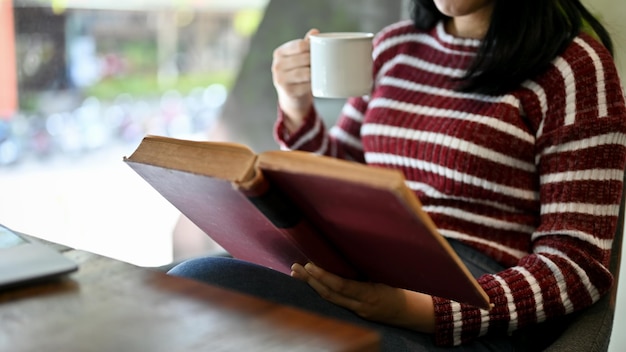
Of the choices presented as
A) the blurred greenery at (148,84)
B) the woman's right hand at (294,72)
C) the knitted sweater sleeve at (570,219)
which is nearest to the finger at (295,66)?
the woman's right hand at (294,72)

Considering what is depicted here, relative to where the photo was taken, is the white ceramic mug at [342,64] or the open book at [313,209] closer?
the open book at [313,209]

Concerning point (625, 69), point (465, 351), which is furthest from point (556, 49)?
point (465, 351)

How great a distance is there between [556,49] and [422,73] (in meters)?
0.25

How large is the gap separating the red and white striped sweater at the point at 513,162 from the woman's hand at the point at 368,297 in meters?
0.04

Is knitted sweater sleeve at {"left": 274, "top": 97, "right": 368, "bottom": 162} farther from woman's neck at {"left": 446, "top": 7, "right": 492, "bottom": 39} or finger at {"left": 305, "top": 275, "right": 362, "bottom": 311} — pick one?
finger at {"left": 305, "top": 275, "right": 362, "bottom": 311}

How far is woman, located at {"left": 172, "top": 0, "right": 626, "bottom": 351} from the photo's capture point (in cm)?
93

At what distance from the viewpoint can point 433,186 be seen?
1160 millimetres

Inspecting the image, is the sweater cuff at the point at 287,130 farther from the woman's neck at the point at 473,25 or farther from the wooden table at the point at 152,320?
the wooden table at the point at 152,320

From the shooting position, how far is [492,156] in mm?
1085

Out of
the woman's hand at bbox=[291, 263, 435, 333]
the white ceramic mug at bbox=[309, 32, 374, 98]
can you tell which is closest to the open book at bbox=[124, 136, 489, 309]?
the woman's hand at bbox=[291, 263, 435, 333]

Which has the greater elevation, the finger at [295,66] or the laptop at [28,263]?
the finger at [295,66]

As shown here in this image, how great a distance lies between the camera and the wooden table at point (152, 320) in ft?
1.76

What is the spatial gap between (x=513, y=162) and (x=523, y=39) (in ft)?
0.59

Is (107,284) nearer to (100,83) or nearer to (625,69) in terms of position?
(625,69)
